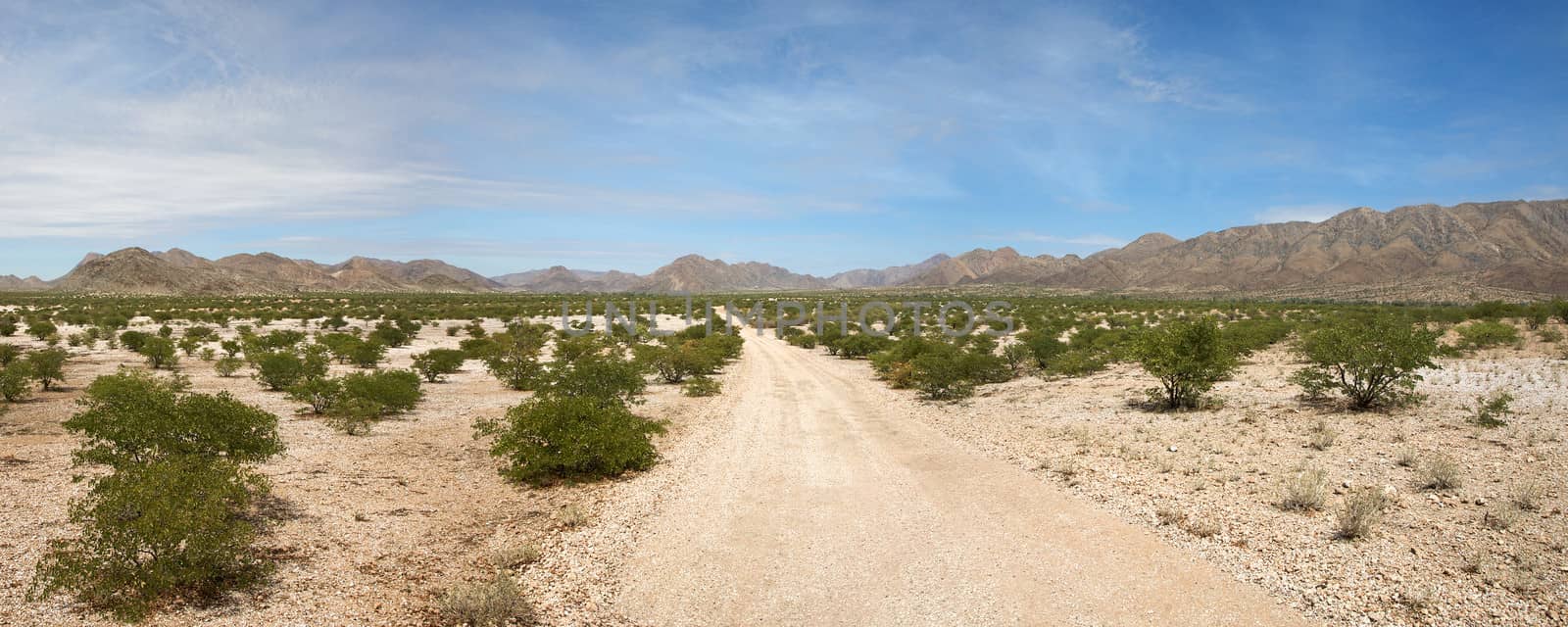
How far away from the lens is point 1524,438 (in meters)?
12.4

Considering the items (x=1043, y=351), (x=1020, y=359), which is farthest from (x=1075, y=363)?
(x=1020, y=359)

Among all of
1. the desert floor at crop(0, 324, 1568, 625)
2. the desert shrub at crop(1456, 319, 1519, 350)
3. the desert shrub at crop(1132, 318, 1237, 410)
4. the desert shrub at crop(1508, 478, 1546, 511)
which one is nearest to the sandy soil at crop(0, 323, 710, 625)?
the desert floor at crop(0, 324, 1568, 625)

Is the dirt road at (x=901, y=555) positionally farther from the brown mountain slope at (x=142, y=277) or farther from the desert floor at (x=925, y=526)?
the brown mountain slope at (x=142, y=277)

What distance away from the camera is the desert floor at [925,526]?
7.25m

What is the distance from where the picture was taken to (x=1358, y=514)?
28.7 feet

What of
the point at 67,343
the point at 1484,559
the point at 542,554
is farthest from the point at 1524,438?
the point at 67,343

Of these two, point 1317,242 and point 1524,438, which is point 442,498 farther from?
point 1317,242

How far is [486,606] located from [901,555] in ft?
15.7

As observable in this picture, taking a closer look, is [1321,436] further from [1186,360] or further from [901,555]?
[901,555]

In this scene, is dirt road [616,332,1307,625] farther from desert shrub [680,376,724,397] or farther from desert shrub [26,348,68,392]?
desert shrub [26,348,68,392]

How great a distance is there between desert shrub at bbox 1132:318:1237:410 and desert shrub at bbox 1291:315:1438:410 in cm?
201

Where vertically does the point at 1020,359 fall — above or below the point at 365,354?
below

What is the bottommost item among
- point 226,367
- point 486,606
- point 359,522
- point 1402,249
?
point 359,522

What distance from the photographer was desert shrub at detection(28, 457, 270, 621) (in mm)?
6406
